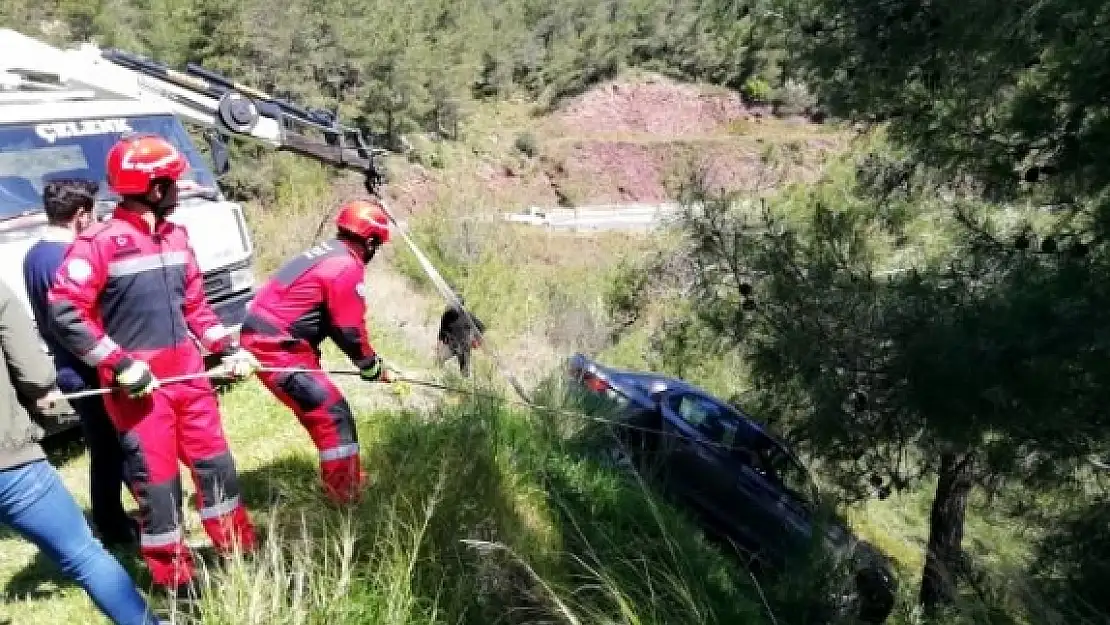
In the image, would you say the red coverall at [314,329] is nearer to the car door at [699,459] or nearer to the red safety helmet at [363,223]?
the red safety helmet at [363,223]

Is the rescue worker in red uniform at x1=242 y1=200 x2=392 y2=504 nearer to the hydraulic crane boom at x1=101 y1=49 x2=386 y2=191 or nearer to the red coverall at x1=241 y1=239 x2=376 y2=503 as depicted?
the red coverall at x1=241 y1=239 x2=376 y2=503

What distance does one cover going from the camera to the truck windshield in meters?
5.02

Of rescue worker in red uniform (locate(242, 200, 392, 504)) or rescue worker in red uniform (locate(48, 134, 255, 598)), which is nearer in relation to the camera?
rescue worker in red uniform (locate(48, 134, 255, 598))

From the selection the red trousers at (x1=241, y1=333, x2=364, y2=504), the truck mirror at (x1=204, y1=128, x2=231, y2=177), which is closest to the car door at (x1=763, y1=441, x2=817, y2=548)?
the red trousers at (x1=241, y1=333, x2=364, y2=504)

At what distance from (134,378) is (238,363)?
0.60 meters

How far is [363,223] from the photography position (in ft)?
12.5

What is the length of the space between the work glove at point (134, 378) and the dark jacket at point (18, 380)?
0.24 m

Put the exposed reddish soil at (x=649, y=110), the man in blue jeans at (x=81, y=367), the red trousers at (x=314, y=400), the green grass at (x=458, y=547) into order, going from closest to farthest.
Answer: the green grass at (x=458, y=547)
the man in blue jeans at (x=81, y=367)
the red trousers at (x=314, y=400)
the exposed reddish soil at (x=649, y=110)

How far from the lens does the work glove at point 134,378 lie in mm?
2785

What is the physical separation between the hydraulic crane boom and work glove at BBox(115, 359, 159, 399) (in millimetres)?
4352

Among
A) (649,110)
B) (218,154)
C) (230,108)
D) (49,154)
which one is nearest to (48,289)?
(49,154)

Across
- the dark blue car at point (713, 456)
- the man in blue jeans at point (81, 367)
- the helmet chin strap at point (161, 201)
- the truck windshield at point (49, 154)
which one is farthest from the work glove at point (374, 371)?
the truck windshield at point (49, 154)

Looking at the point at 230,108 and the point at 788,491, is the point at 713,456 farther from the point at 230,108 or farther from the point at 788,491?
the point at 230,108

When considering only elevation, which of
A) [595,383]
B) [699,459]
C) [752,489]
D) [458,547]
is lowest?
[752,489]
